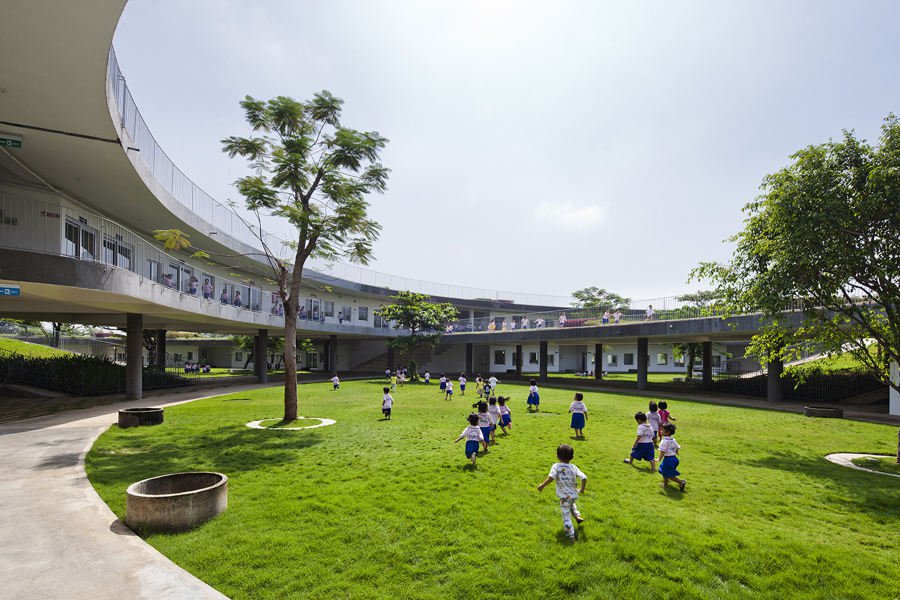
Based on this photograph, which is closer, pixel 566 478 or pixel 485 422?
pixel 566 478

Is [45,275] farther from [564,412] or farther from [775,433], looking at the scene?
[775,433]

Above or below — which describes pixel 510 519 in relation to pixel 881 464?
above

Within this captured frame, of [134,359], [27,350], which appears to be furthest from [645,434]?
[27,350]

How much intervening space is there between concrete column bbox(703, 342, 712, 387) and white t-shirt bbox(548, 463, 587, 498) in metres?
28.3

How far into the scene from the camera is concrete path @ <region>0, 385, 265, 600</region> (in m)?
4.68

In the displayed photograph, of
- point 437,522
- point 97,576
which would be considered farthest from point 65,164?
point 437,522

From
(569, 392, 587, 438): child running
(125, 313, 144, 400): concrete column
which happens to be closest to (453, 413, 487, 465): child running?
(569, 392, 587, 438): child running

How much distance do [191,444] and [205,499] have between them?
19.8 feet

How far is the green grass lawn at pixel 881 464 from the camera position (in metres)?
10.1

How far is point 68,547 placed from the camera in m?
5.60

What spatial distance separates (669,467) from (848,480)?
3.96 metres

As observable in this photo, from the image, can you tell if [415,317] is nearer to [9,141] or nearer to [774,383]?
[774,383]

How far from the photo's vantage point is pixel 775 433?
14.5 metres

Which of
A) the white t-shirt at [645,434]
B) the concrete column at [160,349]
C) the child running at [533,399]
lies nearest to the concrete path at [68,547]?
the white t-shirt at [645,434]
